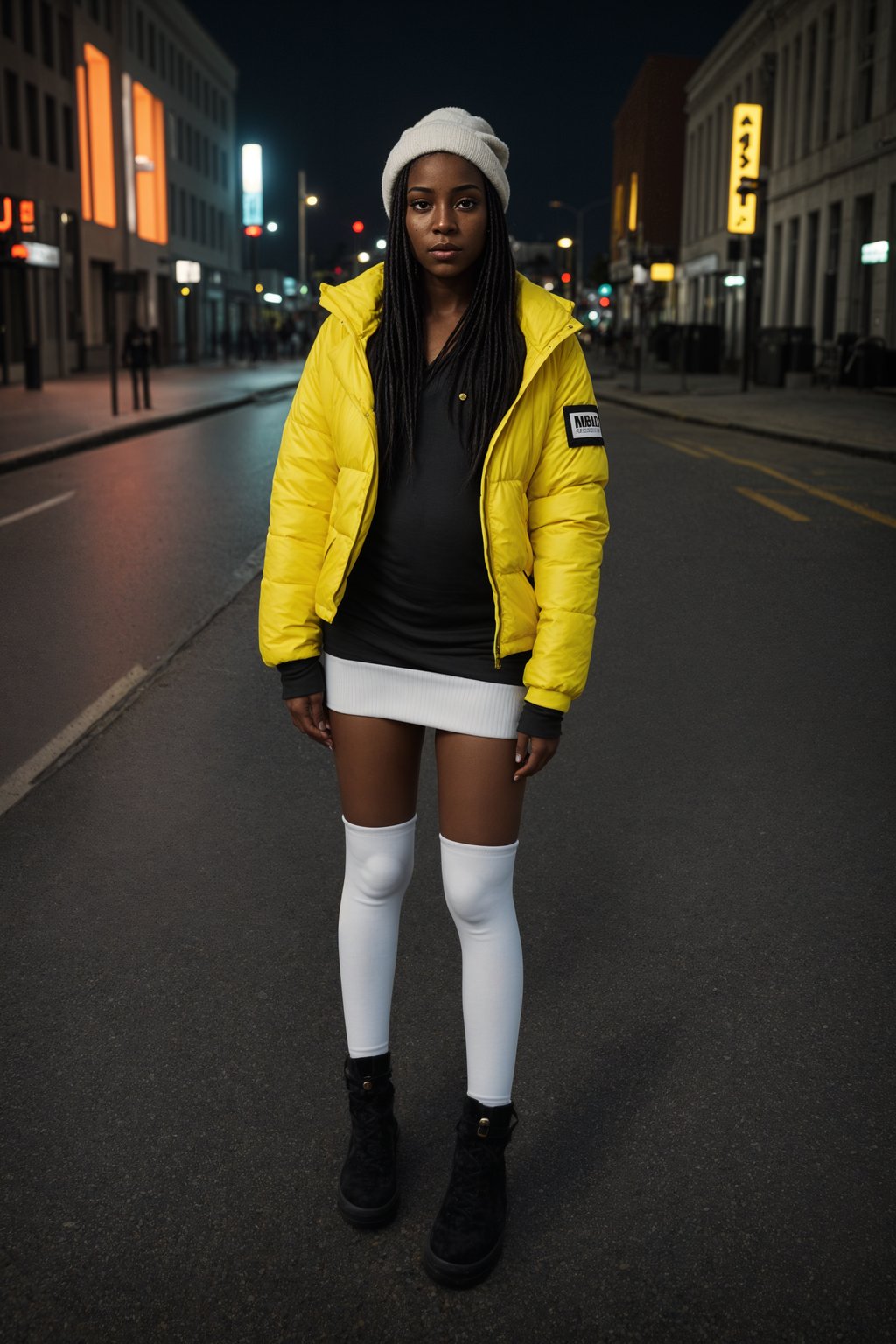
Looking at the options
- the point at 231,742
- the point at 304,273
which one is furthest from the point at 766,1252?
the point at 304,273

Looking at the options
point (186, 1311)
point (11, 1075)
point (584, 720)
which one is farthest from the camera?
point (584, 720)

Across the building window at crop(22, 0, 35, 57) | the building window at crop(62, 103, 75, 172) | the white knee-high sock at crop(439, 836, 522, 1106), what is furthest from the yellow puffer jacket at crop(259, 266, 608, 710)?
the building window at crop(62, 103, 75, 172)

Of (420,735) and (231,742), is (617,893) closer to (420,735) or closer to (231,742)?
(420,735)

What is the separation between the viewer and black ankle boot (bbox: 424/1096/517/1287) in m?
2.55

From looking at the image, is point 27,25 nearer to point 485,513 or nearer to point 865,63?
point 865,63

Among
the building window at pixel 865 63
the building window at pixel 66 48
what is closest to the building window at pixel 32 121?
A: the building window at pixel 66 48

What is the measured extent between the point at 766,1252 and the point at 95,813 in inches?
121

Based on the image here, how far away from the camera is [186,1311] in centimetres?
243

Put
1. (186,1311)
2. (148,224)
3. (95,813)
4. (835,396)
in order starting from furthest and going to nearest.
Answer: (148,224) → (835,396) → (95,813) → (186,1311)

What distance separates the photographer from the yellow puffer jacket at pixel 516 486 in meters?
2.61

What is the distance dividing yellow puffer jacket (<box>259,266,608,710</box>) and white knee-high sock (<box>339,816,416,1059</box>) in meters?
0.48

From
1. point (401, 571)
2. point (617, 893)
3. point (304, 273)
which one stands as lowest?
point (617, 893)

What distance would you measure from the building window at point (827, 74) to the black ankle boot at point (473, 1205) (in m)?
45.4

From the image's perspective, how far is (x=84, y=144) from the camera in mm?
47250
